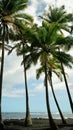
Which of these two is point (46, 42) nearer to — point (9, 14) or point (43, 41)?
point (43, 41)

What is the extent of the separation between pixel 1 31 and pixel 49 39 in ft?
21.5

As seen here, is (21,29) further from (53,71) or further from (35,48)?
(53,71)

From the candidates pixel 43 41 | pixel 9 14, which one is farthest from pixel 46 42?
pixel 9 14

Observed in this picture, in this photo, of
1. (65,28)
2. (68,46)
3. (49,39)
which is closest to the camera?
(49,39)

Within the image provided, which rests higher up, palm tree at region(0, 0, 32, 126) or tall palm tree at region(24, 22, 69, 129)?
palm tree at region(0, 0, 32, 126)

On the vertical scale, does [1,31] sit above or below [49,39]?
above

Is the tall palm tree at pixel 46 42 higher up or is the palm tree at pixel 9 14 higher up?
the palm tree at pixel 9 14

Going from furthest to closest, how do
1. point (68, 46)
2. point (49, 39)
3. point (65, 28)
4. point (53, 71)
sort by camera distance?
point (53, 71)
point (65, 28)
point (68, 46)
point (49, 39)

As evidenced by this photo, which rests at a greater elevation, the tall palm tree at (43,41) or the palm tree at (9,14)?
the palm tree at (9,14)

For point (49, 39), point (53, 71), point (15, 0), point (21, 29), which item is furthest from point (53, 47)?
point (53, 71)

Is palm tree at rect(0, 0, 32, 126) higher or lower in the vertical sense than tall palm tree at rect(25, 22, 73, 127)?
higher

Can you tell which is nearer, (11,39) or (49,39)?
(49,39)

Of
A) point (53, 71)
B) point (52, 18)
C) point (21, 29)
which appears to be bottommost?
point (53, 71)

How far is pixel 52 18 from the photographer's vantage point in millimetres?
40625
